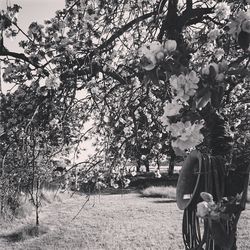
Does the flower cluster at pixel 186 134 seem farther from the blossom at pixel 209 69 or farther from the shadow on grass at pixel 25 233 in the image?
the shadow on grass at pixel 25 233

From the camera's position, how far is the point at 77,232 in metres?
8.76

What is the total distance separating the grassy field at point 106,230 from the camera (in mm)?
7707

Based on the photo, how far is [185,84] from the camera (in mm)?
1479

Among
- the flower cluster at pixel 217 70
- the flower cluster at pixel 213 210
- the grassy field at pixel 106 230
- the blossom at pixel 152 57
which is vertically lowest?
the grassy field at pixel 106 230

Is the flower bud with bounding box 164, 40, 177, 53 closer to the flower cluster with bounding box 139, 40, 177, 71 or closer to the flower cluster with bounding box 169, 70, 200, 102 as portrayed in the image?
→ the flower cluster with bounding box 139, 40, 177, 71

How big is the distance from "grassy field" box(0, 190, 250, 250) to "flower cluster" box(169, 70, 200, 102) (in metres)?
6.19

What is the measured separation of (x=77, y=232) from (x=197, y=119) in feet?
25.0

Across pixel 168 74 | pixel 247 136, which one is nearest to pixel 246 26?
pixel 168 74

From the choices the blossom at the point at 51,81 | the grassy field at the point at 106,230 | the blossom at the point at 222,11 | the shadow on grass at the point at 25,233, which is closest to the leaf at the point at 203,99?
the blossom at the point at 51,81

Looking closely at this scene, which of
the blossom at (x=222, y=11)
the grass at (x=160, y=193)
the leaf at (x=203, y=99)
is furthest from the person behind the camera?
the grass at (x=160, y=193)

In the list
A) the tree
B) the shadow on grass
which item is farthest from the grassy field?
the tree

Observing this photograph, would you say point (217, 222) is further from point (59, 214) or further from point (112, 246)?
point (59, 214)

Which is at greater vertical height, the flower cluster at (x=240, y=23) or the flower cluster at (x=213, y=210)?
the flower cluster at (x=240, y=23)

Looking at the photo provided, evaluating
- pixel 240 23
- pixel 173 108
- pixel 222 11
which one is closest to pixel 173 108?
pixel 173 108
